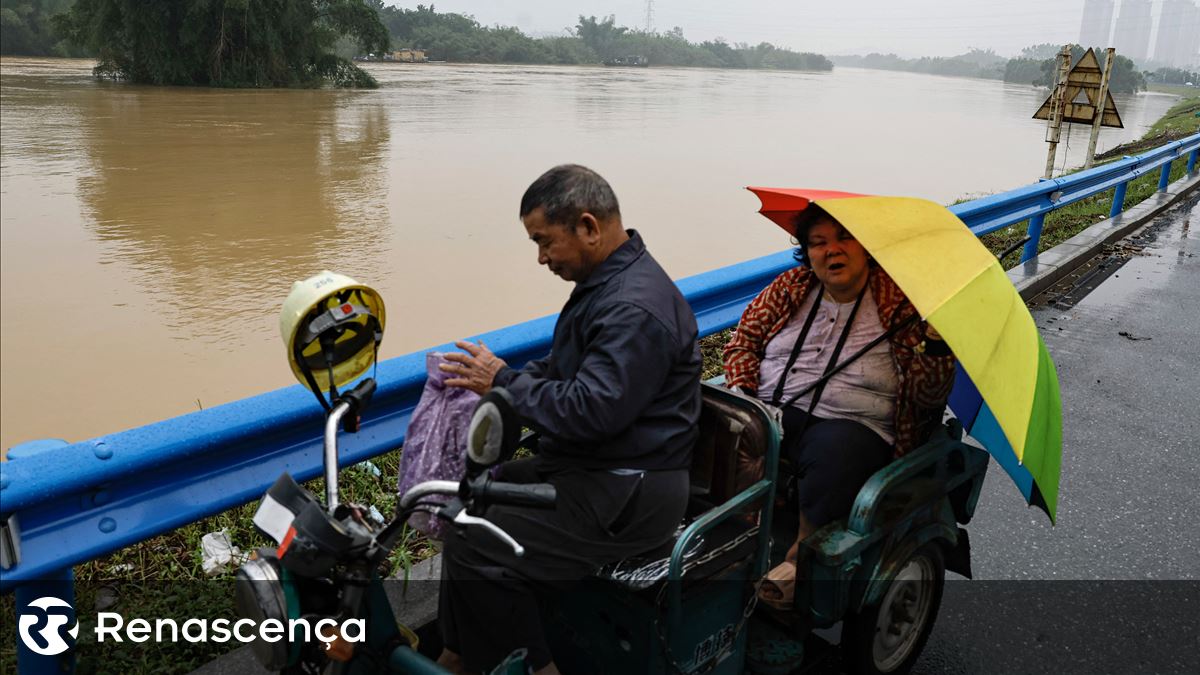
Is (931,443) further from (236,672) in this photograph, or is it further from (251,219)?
(251,219)

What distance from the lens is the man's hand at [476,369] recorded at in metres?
2.08

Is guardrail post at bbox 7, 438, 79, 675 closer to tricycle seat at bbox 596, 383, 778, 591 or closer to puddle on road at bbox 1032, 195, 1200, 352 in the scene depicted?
tricycle seat at bbox 596, 383, 778, 591

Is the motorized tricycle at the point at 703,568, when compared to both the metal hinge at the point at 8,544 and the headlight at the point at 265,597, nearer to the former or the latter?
the headlight at the point at 265,597

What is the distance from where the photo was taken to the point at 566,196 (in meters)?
2.03

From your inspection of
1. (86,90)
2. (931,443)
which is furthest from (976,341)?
(86,90)

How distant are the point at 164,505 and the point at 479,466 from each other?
0.96 metres

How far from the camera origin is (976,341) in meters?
2.17

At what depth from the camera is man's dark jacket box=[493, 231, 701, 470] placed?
75.0 inches

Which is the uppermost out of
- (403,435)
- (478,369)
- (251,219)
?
(478,369)

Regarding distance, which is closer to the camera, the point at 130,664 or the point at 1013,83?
the point at 130,664

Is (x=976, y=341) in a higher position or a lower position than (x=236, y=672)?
higher

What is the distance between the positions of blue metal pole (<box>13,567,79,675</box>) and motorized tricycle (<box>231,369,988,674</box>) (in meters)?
0.68

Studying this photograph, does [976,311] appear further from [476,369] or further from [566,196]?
[476,369]

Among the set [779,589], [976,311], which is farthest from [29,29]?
[976,311]
